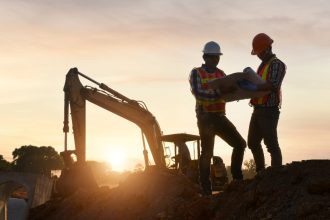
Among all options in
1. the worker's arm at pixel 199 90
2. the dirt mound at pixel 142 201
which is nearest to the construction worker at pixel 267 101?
the worker's arm at pixel 199 90

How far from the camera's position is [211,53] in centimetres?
912

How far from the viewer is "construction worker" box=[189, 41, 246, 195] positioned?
8.94 meters

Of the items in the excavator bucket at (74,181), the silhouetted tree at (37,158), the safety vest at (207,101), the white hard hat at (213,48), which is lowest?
the excavator bucket at (74,181)

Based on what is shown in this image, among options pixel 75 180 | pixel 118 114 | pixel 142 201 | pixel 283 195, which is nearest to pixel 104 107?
pixel 118 114

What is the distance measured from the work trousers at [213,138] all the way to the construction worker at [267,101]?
1.41 ft

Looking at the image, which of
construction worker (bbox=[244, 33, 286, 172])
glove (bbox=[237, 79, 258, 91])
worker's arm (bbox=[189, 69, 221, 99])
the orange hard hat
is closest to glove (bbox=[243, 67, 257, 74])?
construction worker (bbox=[244, 33, 286, 172])

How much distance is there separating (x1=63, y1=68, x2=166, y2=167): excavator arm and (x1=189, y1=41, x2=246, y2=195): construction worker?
29.6ft

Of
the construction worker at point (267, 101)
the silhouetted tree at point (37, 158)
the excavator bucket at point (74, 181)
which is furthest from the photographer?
the silhouetted tree at point (37, 158)

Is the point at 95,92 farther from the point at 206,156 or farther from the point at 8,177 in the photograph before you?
the point at 206,156

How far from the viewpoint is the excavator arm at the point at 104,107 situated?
59.3 feet

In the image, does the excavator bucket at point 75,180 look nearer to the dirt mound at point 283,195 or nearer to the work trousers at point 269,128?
the work trousers at point 269,128

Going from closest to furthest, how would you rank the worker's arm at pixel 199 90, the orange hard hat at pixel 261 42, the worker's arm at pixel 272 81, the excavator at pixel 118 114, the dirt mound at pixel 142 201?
1. the worker's arm at pixel 272 81
2. the orange hard hat at pixel 261 42
3. the worker's arm at pixel 199 90
4. the dirt mound at pixel 142 201
5. the excavator at pixel 118 114

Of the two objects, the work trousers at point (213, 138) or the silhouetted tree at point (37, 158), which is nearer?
the work trousers at point (213, 138)

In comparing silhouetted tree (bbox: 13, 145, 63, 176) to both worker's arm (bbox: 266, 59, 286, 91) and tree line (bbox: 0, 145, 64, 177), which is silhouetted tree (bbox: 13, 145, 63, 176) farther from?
worker's arm (bbox: 266, 59, 286, 91)
